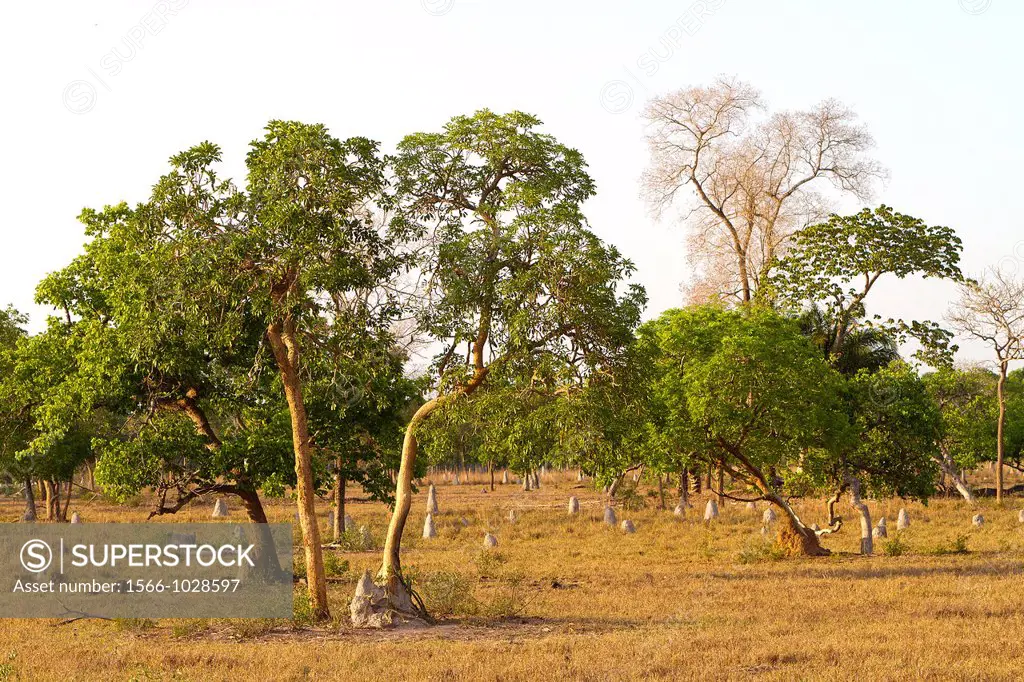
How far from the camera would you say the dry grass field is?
1209 cm

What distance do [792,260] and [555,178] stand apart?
23623mm

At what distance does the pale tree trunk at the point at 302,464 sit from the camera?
16.0 meters

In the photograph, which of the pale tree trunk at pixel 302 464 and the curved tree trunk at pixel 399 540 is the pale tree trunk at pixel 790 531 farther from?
the pale tree trunk at pixel 302 464

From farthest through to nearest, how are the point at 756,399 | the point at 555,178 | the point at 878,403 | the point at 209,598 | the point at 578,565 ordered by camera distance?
the point at 878,403 < the point at 578,565 < the point at 756,399 < the point at 209,598 < the point at 555,178

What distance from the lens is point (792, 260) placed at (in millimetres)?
37531

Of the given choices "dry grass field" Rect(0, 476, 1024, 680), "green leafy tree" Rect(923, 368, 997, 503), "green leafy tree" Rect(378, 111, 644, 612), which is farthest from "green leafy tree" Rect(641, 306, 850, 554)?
"green leafy tree" Rect(923, 368, 997, 503)

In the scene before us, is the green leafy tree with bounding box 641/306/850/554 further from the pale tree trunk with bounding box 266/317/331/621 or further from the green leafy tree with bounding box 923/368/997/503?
the green leafy tree with bounding box 923/368/997/503

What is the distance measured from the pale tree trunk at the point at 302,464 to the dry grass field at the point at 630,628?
20.7 inches

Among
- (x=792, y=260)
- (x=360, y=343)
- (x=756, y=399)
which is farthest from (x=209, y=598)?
(x=792, y=260)

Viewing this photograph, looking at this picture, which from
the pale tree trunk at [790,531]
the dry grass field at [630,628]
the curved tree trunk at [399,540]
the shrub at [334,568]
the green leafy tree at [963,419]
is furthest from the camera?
the green leafy tree at [963,419]

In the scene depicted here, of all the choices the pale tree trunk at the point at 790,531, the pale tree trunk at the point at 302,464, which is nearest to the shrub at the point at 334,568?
the pale tree trunk at the point at 302,464

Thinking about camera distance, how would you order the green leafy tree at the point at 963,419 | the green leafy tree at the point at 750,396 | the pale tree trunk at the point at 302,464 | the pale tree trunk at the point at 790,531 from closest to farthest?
1. the pale tree trunk at the point at 302,464
2. the green leafy tree at the point at 750,396
3. the pale tree trunk at the point at 790,531
4. the green leafy tree at the point at 963,419

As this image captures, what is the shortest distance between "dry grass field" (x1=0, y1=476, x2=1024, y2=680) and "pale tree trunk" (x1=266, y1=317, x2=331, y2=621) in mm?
525

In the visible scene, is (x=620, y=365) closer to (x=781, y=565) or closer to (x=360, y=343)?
(x=360, y=343)
